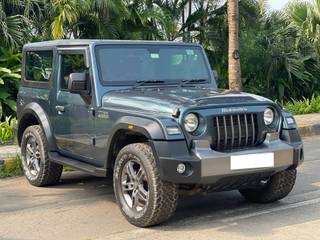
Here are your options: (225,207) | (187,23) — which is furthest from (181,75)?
(187,23)

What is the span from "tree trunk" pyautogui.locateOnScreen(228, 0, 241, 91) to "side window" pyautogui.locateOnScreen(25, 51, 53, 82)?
18.3 feet

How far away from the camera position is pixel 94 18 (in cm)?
1334

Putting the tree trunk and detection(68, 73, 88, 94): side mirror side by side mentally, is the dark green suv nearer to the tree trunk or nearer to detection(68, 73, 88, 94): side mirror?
detection(68, 73, 88, 94): side mirror

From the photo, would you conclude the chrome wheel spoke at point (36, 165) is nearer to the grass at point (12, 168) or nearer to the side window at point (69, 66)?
the grass at point (12, 168)

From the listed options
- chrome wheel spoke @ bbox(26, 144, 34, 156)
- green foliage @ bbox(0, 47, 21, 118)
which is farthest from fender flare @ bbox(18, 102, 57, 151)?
green foliage @ bbox(0, 47, 21, 118)

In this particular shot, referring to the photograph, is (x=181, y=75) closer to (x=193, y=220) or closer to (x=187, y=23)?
(x=193, y=220)

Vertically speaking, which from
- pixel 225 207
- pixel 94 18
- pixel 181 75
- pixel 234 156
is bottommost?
pixel 225 207

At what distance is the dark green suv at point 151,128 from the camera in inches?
208

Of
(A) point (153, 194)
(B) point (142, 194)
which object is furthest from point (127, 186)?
(A) point (153, 194)

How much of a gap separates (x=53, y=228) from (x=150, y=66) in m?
2.07

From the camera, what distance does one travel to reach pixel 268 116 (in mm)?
5797

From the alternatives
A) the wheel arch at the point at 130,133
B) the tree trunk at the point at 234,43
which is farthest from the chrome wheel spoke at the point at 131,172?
the tree trunk at the point at 234,43

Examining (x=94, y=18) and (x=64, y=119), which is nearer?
(x=64, y=119)

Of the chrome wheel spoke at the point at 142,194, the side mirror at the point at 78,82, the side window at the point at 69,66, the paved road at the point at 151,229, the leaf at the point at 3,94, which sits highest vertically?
the side window at the point at 69,66
